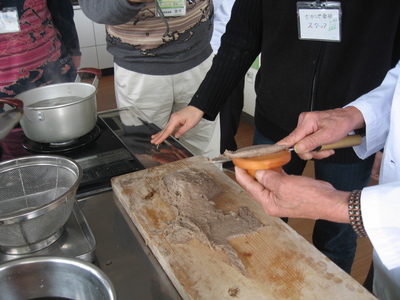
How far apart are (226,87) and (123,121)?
1.48 ft

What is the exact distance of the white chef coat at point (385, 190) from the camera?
0.72m

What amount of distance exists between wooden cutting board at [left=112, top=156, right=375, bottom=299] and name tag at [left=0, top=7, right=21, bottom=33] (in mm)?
1069

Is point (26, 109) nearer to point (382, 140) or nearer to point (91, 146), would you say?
point (91, 146)

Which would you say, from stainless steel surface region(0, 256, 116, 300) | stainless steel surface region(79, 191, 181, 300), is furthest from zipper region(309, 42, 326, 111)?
stainless steel surface region(0, 256, 116, 300)

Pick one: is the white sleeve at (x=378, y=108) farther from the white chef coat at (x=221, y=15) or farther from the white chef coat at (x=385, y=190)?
the white chef coat at (x=221, y=15)

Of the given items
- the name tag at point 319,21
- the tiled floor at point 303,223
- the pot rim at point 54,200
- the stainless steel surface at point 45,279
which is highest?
the name tag at point 319,21

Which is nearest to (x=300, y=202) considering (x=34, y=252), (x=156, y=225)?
(x=156, y=225)

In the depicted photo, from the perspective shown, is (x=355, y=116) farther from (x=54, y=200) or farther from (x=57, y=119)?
(x=57, y=119)

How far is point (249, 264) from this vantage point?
2.64 ft

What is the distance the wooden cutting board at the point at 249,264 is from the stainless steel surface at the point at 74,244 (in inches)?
5.1

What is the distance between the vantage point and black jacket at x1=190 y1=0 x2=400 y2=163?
1.13 meters

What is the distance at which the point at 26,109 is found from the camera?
1.14 m

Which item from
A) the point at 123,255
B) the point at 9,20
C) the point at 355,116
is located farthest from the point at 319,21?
the point at 9,20

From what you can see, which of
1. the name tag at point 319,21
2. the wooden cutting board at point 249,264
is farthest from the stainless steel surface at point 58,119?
the name tag at point 319,21
